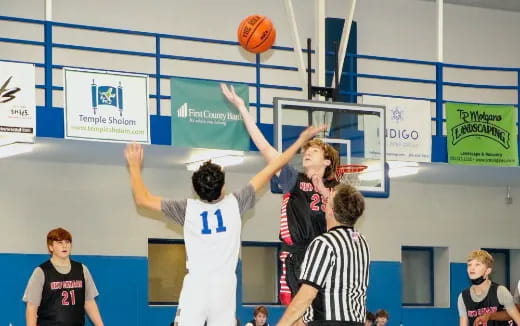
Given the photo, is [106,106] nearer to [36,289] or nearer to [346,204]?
[36,289]

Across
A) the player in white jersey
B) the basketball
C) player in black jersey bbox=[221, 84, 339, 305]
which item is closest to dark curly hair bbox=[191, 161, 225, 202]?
the player in white jersey

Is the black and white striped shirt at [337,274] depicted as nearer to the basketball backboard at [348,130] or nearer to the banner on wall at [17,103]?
the basketball backboard at [348,130]

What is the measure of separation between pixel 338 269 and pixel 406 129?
11.1 meters

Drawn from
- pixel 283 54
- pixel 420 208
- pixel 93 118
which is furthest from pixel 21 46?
pixel 420 208

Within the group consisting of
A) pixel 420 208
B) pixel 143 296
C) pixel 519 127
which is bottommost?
pixel 143 296

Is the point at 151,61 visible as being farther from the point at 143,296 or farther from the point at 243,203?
the point at 243,203

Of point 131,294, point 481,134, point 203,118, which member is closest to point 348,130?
point 203,118

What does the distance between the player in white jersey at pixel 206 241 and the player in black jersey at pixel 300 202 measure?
1.28m

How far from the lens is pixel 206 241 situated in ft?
24.6

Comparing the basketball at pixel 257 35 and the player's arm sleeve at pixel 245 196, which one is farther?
the basketball at pixel 257 35

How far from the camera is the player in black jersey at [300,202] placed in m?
8.73

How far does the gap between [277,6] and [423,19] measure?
3.58 metres

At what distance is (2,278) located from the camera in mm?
17484

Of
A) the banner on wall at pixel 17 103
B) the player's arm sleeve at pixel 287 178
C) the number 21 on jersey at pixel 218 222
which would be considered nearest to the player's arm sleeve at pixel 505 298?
the player's arm sleeve at pixel 287 178
